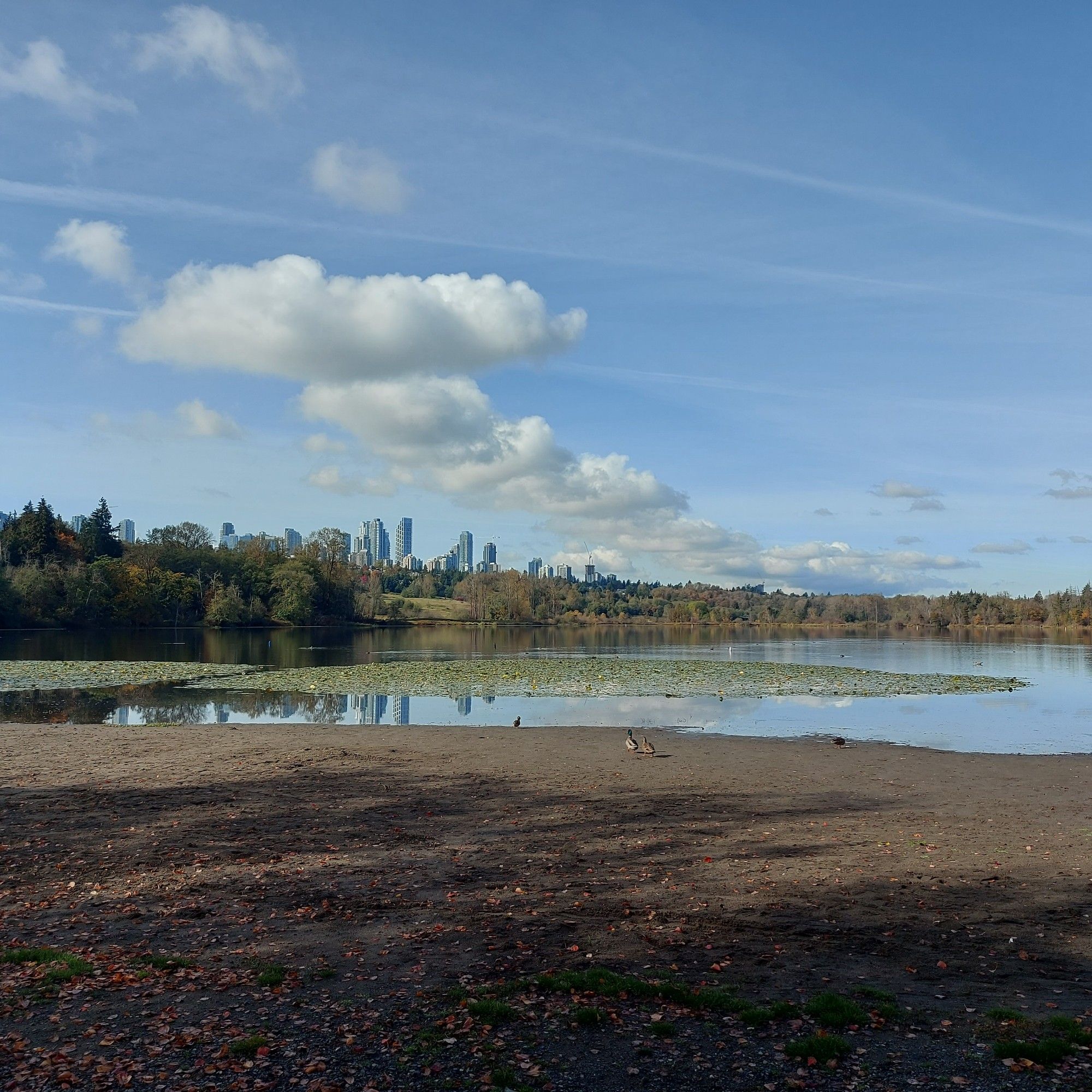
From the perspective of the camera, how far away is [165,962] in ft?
28.5

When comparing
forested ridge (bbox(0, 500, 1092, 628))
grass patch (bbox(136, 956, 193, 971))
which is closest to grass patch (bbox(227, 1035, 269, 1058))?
grass patch (bbox(136, 956, 193, 971))

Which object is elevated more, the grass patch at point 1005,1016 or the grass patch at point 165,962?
the grass patch at point 1005,1016

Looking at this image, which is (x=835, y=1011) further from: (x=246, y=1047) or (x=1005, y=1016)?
(x=246, y=1047)

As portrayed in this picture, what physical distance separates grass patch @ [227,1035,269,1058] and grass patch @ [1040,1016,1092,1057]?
6764mm

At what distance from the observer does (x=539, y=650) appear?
81.2m

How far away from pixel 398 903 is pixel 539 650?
70756 millimetres

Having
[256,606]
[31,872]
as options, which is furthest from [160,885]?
[256,606]

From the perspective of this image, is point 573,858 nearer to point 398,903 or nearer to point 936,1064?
point 398,903

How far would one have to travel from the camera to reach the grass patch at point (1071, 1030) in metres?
7.15

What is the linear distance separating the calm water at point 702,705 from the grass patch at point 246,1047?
24.0 meters

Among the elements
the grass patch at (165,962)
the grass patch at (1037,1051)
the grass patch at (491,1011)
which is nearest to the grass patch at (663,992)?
the grass patch at (491,1011)

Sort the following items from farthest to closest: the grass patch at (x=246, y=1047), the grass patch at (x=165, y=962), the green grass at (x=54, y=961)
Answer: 1. the grass patch at (x=165, y=962)
2. the green grass at (x=54, y=961)
3. the grass patch at (x=246, y=1047)

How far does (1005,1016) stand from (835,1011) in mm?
1543

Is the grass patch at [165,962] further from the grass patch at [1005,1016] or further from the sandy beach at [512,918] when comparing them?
the grass patch at [1005,1016]
